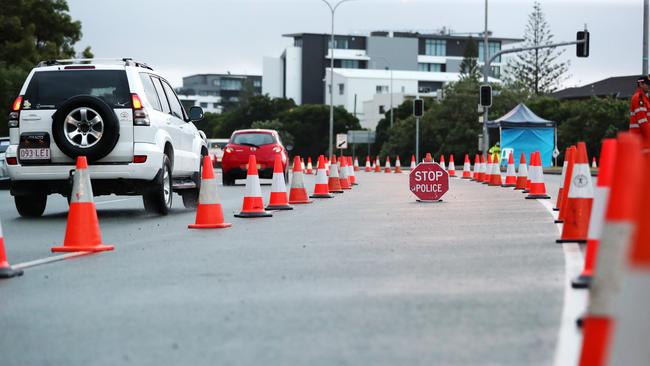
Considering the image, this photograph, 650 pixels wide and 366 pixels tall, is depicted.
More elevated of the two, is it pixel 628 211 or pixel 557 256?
pixel 628 211

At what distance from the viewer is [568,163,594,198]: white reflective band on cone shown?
31.0 ft

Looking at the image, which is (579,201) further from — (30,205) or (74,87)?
(30,205)

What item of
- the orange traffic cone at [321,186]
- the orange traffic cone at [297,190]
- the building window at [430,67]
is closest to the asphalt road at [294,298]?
the orange traffic cone at [297,190]

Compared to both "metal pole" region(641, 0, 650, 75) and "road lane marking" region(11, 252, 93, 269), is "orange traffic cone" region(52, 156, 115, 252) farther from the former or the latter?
"metal pole" region(641, 0, 650, 75)

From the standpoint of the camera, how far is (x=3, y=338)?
5.86 metres

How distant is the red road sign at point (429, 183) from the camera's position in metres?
18.3

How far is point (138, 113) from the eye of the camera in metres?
14.8

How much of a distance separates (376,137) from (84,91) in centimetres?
9191

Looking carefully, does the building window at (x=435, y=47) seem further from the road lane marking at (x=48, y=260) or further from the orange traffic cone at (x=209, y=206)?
the road lane marking at (x=48, y=260)

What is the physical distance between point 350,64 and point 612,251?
137m

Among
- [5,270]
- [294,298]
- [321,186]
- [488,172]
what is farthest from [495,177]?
[294,298]

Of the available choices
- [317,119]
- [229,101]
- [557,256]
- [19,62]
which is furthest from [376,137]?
[557,256]

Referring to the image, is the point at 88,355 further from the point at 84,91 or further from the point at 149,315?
the point at 84,91

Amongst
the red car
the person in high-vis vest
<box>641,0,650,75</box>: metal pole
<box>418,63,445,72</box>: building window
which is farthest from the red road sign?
<box>418,63,445,72</box>: building window
